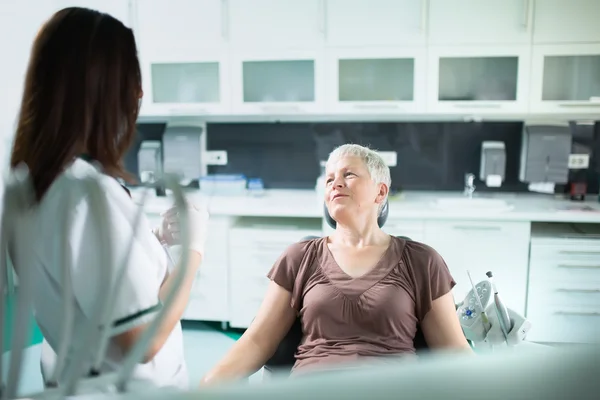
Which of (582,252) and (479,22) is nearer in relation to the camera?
(582,252)

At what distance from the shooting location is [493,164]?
3.25m

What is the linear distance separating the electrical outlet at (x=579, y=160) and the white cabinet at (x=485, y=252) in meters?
0.74

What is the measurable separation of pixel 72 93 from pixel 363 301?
3.77 feet

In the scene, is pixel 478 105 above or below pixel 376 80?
below

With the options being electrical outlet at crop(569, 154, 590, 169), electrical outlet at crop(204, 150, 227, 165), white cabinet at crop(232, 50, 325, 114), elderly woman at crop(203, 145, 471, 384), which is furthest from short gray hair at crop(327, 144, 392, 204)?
electrical outlet at crop(569, 154, 590, 169)

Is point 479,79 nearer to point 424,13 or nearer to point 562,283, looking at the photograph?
point 424,13

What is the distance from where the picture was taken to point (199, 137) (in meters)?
3.47

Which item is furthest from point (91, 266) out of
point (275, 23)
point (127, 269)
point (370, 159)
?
point (275, 23)

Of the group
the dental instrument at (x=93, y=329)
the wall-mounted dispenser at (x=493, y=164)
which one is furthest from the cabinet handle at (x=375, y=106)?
the dental instrument at (x=93, y=329)

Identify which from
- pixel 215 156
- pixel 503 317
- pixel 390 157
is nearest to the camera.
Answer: pixel 503 317

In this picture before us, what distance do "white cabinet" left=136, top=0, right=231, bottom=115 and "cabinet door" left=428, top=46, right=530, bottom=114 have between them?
3.93ft

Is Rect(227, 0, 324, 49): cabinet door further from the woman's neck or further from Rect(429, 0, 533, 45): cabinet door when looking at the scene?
the woman's neck

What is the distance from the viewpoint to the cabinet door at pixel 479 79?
3.02 m

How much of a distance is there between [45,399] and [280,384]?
17 cm
